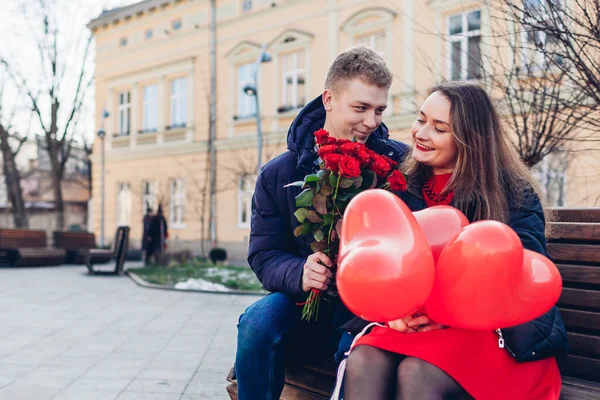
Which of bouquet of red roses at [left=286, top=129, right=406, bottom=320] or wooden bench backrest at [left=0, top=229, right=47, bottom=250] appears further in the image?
wooden bench backrest at [left=0, top=229, right=47, bottom=250]

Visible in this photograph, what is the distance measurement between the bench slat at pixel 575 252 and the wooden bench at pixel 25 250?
1589 centimetres

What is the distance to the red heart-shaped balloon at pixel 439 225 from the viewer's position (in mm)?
1845

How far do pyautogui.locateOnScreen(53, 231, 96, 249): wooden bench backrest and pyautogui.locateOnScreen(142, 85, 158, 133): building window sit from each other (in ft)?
21.8

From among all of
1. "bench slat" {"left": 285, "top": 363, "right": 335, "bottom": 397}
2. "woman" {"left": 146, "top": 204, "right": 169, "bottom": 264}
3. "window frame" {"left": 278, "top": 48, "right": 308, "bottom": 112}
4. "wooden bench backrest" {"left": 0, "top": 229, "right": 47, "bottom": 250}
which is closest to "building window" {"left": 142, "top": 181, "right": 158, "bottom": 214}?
"wooden bench backrest" {"left": 0, "top": 229, "right": 47, "bottom": 250}

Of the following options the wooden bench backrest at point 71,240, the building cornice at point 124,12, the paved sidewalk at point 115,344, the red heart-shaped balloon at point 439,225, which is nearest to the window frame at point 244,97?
the building cornice at point 124,12

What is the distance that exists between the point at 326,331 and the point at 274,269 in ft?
1.13

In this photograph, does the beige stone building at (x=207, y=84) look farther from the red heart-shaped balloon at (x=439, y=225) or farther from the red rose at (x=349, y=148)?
the red heart-shaped balloon at (x=439, y=225)

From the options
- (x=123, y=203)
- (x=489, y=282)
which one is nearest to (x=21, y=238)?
(x=123, y=203)

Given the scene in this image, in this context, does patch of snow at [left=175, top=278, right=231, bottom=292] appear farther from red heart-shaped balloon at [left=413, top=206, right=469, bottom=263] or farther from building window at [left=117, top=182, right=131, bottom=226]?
building window at [left=117, top=182, right=131, bottom=226]

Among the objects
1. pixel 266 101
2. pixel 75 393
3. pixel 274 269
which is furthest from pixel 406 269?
pixel 266 101

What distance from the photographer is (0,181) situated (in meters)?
41.2

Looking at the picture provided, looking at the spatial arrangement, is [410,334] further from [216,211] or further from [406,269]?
[216,211]

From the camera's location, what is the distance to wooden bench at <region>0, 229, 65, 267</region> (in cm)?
1622

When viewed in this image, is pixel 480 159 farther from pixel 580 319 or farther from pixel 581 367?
pixel 581 367
